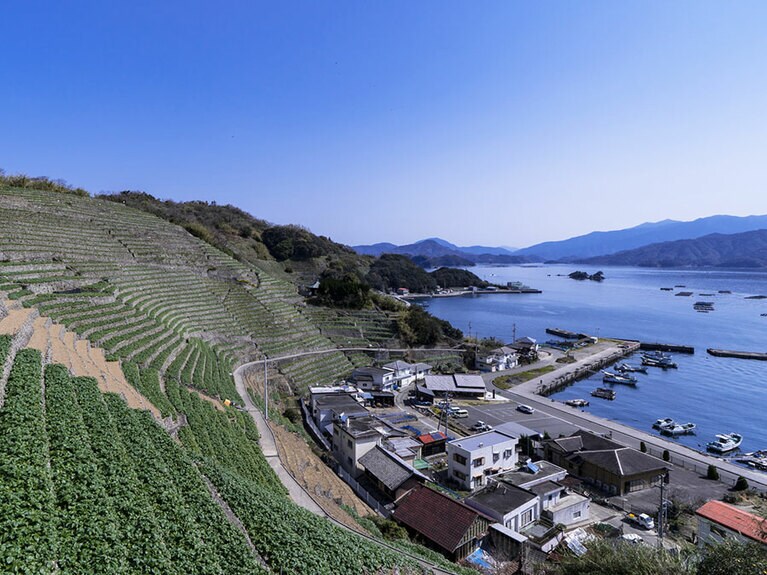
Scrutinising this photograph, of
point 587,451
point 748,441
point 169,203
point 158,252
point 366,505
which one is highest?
point 169,203

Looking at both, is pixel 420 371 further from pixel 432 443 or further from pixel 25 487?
pixel 25 487

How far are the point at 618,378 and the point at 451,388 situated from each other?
2450 cm

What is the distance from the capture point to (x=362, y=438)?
2244 cm

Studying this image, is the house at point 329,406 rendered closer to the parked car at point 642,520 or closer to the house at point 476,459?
the house at point 476,459

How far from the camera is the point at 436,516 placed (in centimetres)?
1611

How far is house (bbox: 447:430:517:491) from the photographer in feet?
73.8

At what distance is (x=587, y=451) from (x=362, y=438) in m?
14.6

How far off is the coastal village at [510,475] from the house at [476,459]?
2.5 inches

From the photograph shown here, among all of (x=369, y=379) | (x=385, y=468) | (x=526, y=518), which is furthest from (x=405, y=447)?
(x=369, y=379)

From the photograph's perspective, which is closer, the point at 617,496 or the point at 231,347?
the point at 617,496

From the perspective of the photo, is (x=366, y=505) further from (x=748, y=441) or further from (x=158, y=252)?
(x=748, y=441)

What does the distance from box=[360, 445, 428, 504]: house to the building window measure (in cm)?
462

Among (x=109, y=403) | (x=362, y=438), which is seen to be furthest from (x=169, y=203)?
(x=109, y=403)

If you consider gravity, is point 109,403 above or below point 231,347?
above
